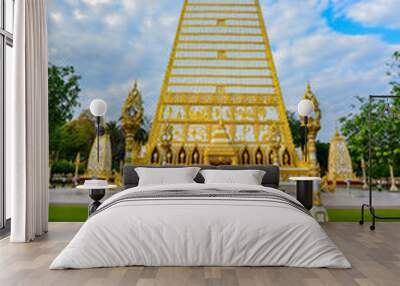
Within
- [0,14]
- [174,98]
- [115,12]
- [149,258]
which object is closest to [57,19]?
[115,12]

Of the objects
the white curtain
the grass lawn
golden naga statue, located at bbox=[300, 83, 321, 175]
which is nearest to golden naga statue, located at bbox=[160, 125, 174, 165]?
the grass lawn

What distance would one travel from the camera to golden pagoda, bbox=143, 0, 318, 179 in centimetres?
847

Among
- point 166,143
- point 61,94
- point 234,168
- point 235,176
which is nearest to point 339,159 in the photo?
point 166,143

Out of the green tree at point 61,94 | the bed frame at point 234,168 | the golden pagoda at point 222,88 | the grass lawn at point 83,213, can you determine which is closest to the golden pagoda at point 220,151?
the golden pagoda at point 222,88

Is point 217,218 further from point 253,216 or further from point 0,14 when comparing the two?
point 0,14

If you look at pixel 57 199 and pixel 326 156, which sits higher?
pixel 326 156

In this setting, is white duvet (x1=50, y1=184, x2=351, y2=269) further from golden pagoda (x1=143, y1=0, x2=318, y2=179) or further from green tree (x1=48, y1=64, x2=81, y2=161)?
green tree (x1=48, y1=64, x2=81, y2=161)

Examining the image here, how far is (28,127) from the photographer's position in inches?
166

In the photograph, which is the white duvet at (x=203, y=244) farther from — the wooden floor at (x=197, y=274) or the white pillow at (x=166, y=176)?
the white pillow at (x=166, y=176)

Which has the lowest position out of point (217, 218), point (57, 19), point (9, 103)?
point (217, 218)

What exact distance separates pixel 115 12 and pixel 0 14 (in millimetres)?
4626

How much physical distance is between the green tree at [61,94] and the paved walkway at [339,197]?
164cm

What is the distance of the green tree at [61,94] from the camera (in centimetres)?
903

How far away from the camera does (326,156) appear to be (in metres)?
10.1
